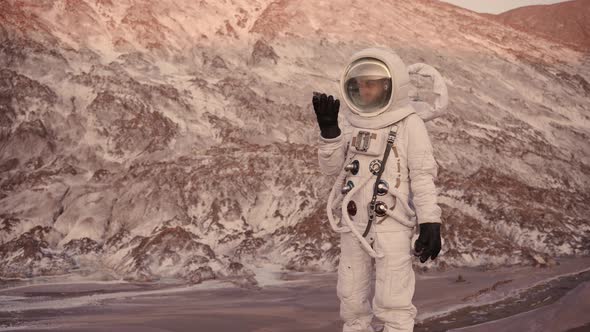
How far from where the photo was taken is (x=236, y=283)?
8664 mm

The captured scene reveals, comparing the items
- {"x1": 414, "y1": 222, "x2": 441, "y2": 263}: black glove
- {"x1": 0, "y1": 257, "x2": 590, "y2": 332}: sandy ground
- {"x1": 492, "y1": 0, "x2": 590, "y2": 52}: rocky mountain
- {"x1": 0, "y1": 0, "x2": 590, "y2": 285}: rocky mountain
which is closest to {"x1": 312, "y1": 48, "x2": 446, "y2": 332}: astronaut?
{"x1": 414, "y1": 222, "x2": 441, "y2": 263}: black glove

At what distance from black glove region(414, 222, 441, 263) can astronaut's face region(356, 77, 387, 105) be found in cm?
83

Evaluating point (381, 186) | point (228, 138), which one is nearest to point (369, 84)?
point (381, 186)

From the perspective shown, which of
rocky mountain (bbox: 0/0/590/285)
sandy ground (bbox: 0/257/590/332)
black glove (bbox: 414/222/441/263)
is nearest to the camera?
black glove (bbox: 414/222/441/263)

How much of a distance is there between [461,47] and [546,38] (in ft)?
20.6

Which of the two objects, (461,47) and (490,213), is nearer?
(490,213)

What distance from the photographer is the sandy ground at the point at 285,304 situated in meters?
5.64

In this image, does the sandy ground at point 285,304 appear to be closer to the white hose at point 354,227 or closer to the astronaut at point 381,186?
the astronaut at point 381,186

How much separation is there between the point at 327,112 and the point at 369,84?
0.36 meters

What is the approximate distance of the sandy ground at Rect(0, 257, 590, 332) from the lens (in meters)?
5.64

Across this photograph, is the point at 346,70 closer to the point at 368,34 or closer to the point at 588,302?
the point at 588,302

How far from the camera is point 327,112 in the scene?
13.0 feet

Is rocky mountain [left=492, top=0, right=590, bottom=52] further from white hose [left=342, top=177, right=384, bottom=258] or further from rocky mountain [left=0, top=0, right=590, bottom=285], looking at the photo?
white hose [left=342, top=177, right=384, bottom=258]

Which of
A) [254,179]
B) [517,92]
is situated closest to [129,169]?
[254,179]
